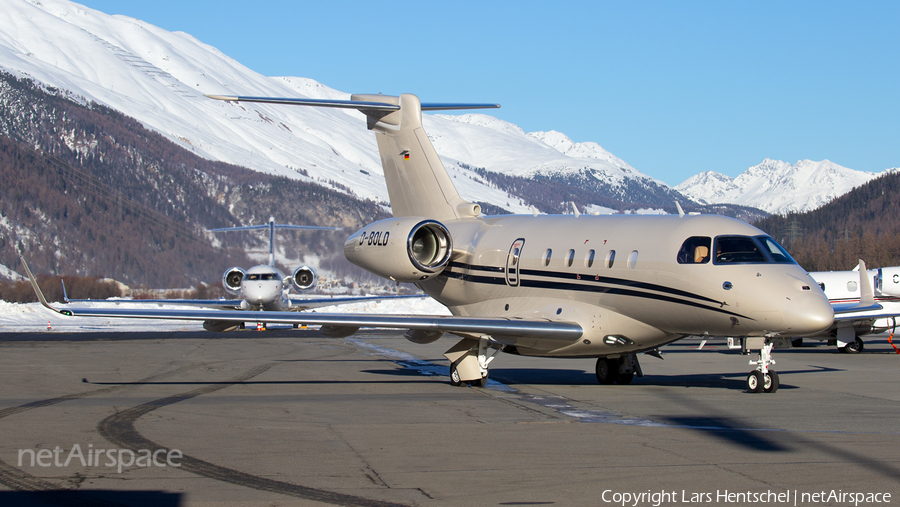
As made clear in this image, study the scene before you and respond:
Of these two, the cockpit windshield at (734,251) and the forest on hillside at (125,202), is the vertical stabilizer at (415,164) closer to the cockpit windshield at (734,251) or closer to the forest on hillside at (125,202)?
the cockpit windshield at (734,251)

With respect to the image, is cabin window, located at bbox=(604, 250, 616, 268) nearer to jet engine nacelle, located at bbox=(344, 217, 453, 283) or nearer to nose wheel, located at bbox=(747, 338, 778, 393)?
nose wheel, located at bbox=(747, 338, 778, 393)

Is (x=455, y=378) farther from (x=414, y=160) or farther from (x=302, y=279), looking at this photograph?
(x=302, y=279)

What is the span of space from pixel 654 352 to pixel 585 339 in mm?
2184

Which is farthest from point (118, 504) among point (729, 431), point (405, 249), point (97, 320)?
point (97, 320)

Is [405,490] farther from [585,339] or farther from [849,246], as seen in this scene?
[849,246]

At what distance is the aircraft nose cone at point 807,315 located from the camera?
12977mm

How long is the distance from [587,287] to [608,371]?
2.26m

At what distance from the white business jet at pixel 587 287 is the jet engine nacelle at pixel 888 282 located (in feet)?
62.8

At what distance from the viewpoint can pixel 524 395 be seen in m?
14.8

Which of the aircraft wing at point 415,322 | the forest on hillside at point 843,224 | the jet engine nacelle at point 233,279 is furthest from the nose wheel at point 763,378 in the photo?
the forest on hillside at point 843,224

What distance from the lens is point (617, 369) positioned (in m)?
17.0

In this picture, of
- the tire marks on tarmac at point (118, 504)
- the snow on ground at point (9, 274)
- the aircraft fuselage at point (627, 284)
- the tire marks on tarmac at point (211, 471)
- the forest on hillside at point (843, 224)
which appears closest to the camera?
the tire marks on tarmac at point (118, 504)

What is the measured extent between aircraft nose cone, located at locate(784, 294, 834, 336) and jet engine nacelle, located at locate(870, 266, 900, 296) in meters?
21.3

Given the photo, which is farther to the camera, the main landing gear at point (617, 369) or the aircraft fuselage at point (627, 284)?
the main landing gear at point (617, 369)
